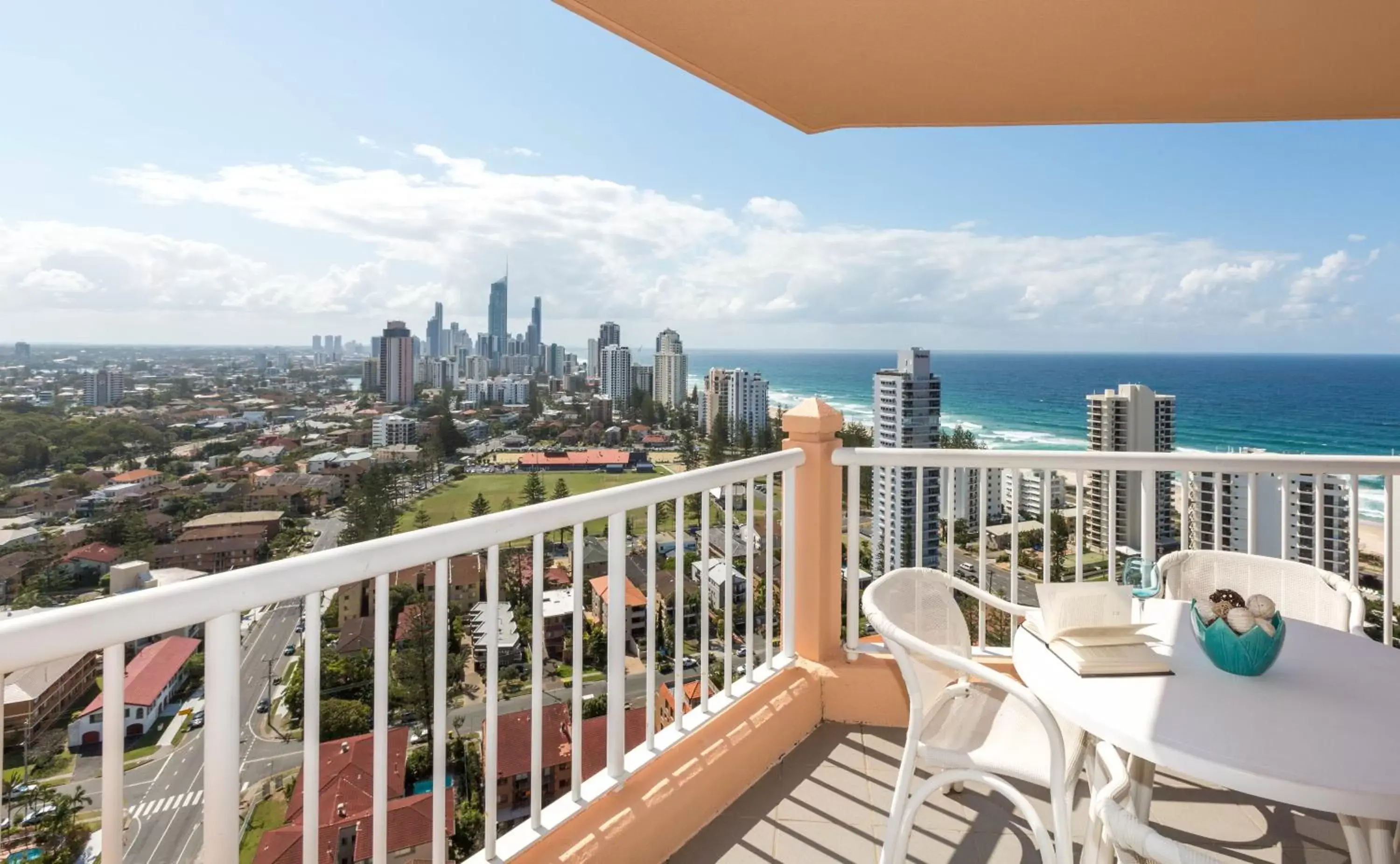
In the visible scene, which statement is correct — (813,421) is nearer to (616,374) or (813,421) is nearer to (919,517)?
(919,517)

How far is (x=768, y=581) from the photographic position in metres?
2.98

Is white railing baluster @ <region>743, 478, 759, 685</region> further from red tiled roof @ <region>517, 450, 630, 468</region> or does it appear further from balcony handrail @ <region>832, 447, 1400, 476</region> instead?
red tiled roof @ <region>517, 450, 630, 468</region>

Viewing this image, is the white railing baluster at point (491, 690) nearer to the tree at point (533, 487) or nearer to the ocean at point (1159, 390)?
the tree at point (533, 487)

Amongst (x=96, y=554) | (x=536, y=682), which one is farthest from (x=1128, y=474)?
(x=96, y=554)

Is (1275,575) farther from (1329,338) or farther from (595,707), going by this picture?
(1329,338)

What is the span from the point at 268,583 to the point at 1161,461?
3143 mm

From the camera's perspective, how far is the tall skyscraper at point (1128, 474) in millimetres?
3051

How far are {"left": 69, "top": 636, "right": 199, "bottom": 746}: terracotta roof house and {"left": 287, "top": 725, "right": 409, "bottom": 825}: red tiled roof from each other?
0.42 m

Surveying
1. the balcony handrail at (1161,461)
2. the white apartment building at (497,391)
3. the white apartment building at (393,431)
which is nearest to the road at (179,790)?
the balcony handrail at (1161,461)

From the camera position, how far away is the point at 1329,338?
924 inches

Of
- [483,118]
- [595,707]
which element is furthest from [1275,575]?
[483,118]

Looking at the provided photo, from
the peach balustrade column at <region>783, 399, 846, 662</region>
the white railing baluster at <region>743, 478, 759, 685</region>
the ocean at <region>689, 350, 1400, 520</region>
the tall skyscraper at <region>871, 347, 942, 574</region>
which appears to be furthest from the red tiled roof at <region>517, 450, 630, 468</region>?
the white railing baluster at <region>743, 478, 759, 685</region>

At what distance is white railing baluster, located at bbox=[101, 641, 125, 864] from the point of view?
1.02 meters

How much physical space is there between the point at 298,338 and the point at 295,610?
10.1 m
